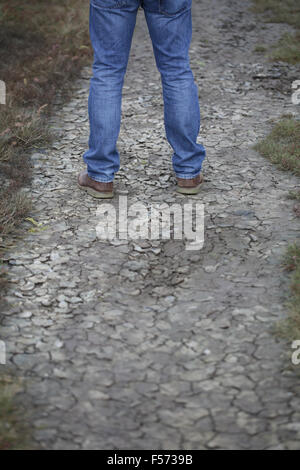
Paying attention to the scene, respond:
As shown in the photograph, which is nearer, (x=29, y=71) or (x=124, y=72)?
(x=124, y=72)

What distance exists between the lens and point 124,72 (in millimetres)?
3973

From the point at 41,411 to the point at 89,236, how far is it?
1545 mm

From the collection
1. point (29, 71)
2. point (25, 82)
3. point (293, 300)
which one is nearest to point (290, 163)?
point (293, 300)

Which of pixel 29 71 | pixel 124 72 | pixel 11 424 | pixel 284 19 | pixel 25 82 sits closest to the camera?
pixel 11 424

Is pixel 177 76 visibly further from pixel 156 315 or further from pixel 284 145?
pixel 156 315

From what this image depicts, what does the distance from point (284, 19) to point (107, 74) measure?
18.6 feet

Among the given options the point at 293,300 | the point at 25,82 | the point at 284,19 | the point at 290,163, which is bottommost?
the point at 293,300

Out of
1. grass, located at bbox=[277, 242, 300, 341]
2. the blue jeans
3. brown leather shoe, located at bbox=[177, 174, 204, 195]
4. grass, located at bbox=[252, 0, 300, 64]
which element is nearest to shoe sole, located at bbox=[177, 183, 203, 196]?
brown leather shoe, located at bbox=[177, 174, 204, 195]

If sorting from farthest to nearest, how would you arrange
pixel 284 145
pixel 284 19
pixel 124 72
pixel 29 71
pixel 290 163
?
pixel 284 19 < pixel 29 71 < pixel 284 145 < pixel 290 163 < pixel 124 72

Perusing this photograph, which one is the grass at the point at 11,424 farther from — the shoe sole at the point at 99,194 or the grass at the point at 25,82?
the shoe sole at the point at 99,194

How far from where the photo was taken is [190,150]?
418cm

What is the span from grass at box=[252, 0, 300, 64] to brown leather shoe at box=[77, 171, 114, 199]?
388 centimetres

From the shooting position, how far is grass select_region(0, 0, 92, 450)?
12.4 feet

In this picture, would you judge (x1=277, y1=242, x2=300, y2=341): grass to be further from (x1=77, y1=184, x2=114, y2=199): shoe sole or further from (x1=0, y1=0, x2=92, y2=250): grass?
(x1=0, y1=0, x2=92, y2=250): grass
